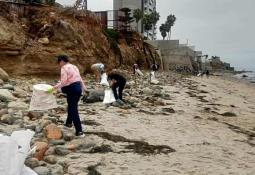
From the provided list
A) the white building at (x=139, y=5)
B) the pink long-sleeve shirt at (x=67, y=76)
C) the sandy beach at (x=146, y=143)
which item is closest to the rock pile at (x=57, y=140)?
the sandy beach at (x=146, y=143)

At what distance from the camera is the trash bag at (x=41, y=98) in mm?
9258

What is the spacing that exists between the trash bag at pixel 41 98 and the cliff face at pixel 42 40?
991 centimetres

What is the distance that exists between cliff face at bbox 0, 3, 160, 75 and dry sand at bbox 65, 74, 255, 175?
24.1 feet

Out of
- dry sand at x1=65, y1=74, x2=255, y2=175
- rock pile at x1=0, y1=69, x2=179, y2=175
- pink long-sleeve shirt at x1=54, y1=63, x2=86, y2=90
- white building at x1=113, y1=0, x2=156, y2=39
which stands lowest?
dry sand at x1=65, y1=74, x2=255, y2=175

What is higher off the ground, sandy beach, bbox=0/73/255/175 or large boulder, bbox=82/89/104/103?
large boulder, bbox=82/89/104/103

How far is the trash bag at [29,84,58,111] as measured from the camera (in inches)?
364

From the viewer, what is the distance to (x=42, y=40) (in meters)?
21.1

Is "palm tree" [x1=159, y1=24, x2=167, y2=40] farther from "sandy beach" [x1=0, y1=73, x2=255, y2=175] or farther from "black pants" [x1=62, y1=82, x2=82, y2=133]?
"black pants" [x1=62, y1=82, x2=82, y2=133]

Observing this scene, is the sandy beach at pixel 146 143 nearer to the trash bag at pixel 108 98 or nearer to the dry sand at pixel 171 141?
the dry sand at pixel 171 141

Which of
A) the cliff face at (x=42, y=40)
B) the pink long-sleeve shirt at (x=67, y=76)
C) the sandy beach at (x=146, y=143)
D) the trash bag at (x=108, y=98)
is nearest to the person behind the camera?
the sandy beach at (x=146, y=143)

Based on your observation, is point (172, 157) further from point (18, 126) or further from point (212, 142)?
point (18, 126)

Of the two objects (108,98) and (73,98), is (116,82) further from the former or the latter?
(73,98)

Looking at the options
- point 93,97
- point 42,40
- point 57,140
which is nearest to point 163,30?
point 42,40

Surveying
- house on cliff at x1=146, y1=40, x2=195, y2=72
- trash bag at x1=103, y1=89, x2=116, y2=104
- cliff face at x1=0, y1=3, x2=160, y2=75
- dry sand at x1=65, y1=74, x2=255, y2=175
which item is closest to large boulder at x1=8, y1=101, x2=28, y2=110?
dry sand at x1=65, y1=74, x2=255, y2=175
